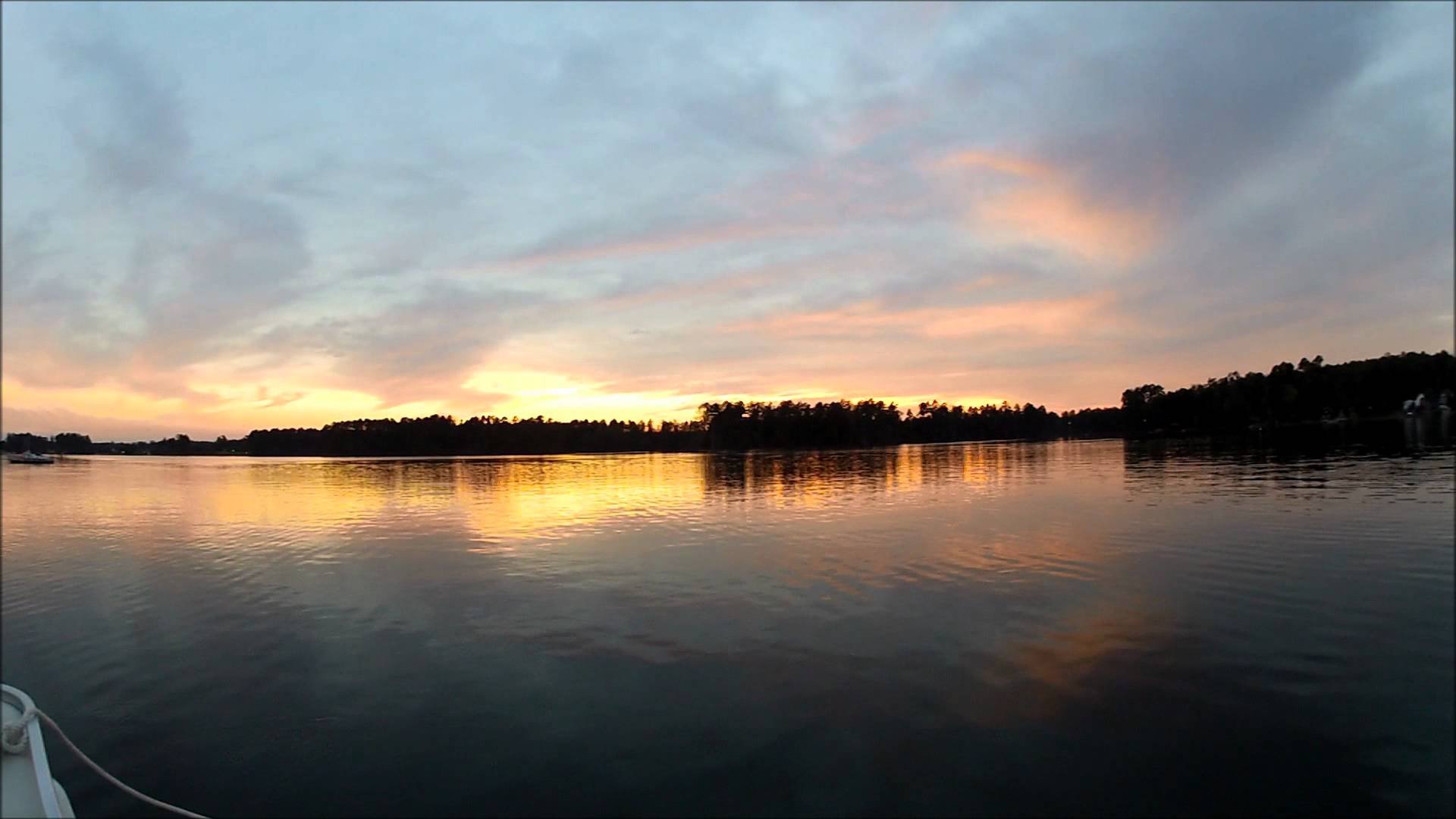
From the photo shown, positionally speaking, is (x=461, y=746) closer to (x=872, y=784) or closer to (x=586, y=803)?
(x=586, y=803)

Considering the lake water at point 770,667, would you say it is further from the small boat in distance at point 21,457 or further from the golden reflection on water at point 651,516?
the small boat in distance at point 21,457

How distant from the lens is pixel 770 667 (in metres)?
13.8

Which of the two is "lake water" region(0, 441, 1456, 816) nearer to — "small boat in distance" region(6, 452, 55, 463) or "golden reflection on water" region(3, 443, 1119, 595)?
"golden reflection on water" region(3, 443, 1119, 595)

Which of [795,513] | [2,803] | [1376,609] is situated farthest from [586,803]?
[795,513]

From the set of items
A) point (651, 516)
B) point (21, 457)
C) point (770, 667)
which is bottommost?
point (770, 667)

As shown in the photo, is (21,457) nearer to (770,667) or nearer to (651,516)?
(770,667)

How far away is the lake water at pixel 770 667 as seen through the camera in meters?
9.73

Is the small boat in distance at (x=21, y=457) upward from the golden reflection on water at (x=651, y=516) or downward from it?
upward

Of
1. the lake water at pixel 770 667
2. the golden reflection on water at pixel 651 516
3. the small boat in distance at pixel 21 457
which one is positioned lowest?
the lake water at pixel 770 667

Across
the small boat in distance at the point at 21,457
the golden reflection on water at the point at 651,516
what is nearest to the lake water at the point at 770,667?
the golden reflection on water at the point at 651,516

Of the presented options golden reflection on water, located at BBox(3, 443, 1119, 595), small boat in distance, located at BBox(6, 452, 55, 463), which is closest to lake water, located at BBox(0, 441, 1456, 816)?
golden reflection on water, located at BBox(3, 443, 1119, 595)

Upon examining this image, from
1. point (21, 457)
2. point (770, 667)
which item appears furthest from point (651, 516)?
point (21, 457)

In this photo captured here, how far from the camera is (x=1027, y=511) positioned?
36.0 m

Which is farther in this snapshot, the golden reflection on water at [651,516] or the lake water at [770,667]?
the golden reflection on water at [651,516]
